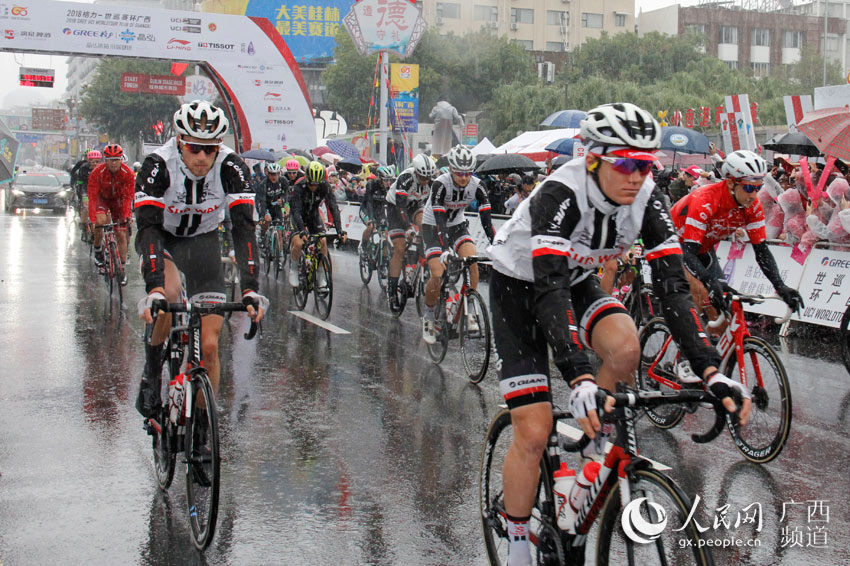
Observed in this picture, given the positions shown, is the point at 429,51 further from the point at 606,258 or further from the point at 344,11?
the point at 606,258

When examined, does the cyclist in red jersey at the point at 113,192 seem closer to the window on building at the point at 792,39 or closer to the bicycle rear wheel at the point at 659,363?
the bicycle rear wheel at the point at 659,363

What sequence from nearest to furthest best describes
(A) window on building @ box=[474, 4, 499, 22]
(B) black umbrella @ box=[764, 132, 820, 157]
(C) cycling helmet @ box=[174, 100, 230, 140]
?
(C) cycling helmet @ box=[174, 100, 230, 140], (B) black umbrella @ box=[764, 132, 820, 157], (A) window on building @ box=[474, 4, 499, 22]

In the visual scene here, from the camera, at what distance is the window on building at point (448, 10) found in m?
85.1

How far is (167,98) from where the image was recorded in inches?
2923

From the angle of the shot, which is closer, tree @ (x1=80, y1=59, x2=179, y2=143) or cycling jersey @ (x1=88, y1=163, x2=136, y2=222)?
cycling jersey @ (x1=88, y1=163, x2=136, y2=222)

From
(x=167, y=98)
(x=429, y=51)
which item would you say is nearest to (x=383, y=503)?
(x=429, y=51)

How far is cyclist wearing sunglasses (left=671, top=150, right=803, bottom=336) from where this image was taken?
6836 millimetres

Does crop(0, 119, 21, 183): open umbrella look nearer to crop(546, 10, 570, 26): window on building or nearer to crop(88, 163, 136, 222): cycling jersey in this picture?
crop(88, 163, 136, 222): cycling jersey

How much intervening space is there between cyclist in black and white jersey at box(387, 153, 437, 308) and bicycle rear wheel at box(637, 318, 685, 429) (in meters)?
4.85

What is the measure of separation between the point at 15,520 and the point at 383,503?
2049 millimetres

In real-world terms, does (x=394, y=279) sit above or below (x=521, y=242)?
below

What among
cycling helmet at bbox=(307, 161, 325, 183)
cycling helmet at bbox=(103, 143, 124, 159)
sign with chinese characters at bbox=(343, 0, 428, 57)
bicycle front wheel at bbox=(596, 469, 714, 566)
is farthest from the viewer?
sign with chinese characters at bbox=(343, 0, 428, 57)

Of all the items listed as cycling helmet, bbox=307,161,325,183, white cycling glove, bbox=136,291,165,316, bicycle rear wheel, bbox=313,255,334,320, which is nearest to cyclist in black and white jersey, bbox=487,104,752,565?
white cycling glove, bbox=136,291,165,316

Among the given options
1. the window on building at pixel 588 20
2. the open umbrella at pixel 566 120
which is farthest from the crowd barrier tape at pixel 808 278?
the window on building at pixel 588 20
